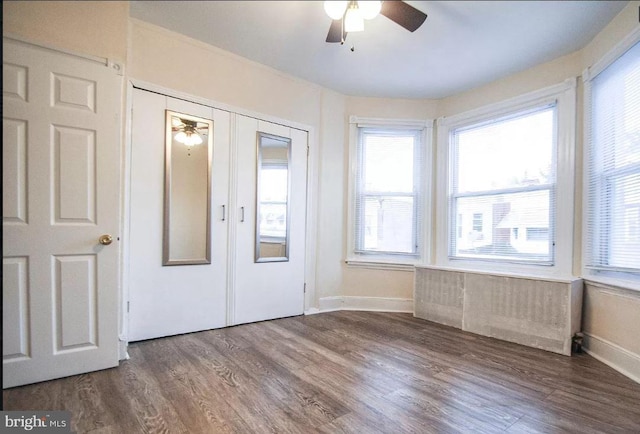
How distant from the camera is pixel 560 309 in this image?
97.0 inches

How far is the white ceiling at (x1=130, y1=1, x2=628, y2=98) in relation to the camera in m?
2.14

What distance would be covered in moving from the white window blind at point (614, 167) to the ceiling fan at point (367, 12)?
5.23 feet

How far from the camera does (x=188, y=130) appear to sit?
270cm

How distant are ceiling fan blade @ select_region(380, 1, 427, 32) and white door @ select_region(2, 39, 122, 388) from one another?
178cm

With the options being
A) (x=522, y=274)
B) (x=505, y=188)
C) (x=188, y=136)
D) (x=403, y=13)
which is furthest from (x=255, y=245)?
(x=505, y=188)

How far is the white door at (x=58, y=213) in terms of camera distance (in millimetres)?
1743

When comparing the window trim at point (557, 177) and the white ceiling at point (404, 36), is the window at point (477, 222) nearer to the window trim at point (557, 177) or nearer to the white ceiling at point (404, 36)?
the window trim at point (557, 177)

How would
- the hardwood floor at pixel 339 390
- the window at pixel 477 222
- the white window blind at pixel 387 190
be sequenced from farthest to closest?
the white window blind at pixel 387 190 < the window at pixel 477 222 < the hardwood floor at pixel 339 390

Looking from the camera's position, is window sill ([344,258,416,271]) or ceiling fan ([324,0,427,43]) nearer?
ceiling fan ([324,0,427,43])

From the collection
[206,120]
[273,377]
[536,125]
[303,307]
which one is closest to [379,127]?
[536,125]

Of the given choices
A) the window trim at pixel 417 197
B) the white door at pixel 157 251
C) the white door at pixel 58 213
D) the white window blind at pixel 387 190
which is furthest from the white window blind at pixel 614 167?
the white door at pixel 58 213

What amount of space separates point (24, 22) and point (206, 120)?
124 cm

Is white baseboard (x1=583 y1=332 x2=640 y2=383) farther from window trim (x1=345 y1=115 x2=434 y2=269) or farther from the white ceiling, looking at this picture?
the white ceiling

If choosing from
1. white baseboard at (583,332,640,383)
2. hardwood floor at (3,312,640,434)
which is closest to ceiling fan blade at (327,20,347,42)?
hardwood floor at (3,312,640,434)
